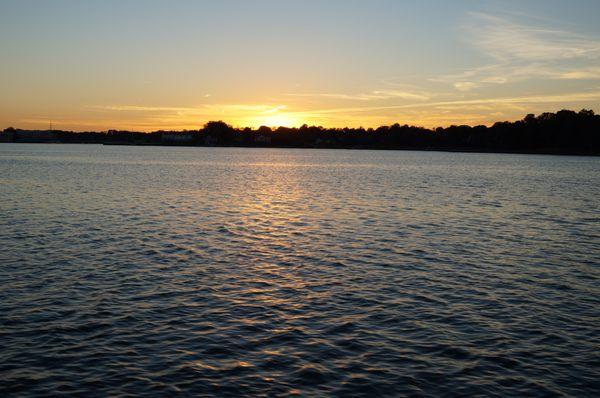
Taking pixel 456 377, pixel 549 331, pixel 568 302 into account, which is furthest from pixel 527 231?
pixel 456 377

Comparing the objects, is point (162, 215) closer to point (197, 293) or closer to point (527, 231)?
point (197, 293)

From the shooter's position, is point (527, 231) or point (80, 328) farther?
point (527, 231)

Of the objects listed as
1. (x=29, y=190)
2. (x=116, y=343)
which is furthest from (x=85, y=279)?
(x=29, y=190)

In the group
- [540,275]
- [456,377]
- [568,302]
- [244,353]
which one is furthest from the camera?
[540,275]

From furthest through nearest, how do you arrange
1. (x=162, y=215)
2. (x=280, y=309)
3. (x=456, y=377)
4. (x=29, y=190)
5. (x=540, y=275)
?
(x=29, y=190), (x=162, y=215), (x=540, y=275), (x=280, y=309), (x=456, y=377)

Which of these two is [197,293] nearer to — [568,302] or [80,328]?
[80,328]

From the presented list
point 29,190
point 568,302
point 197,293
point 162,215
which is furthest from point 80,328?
point 29,190

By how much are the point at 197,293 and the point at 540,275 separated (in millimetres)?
17748

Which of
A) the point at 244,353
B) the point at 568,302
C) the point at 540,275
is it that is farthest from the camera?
the point at 540,275

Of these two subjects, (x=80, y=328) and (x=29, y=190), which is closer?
(x=80, y=328)

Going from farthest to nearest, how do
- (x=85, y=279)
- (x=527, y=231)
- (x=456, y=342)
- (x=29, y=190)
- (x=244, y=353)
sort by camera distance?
(x=29, y=190), (x=527, y=231), (x=85, y=279), (x=456, y=342), (x=244, y=353)

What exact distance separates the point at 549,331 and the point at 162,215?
1453 inches

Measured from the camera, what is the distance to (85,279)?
24.6 metres

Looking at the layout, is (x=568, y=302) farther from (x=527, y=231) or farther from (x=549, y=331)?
(x=527, y=231)
